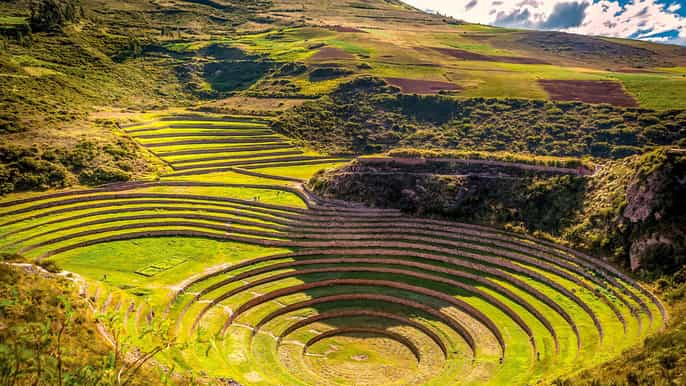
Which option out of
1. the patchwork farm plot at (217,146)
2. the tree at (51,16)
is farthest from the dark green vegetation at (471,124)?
the tree at (51,16)

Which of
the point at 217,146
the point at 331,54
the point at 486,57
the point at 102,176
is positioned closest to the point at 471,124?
the point at 217,146

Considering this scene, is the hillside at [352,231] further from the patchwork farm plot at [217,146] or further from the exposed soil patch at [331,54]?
the exposed soil patch at [331,54]

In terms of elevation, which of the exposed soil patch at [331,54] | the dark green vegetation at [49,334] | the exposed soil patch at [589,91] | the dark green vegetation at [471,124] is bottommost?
the dark green vegetation at [49,334]

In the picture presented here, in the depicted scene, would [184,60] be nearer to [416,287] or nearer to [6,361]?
[416,287]

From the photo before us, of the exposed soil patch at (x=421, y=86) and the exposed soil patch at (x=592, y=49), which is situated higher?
the exposed soil patch at (x=592, y=49)

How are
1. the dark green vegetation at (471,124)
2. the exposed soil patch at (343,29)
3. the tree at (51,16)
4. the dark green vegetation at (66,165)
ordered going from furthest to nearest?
the exposed soil patch at (343,29) → the tree at (51,16) → the dark green vegetation at (471,124) → the dark green vegetation at (66,165)

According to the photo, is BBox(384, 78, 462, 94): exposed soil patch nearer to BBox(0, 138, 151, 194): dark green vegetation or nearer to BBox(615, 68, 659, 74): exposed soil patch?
BBox(615, 68, 659, 74): exposed soil patch
